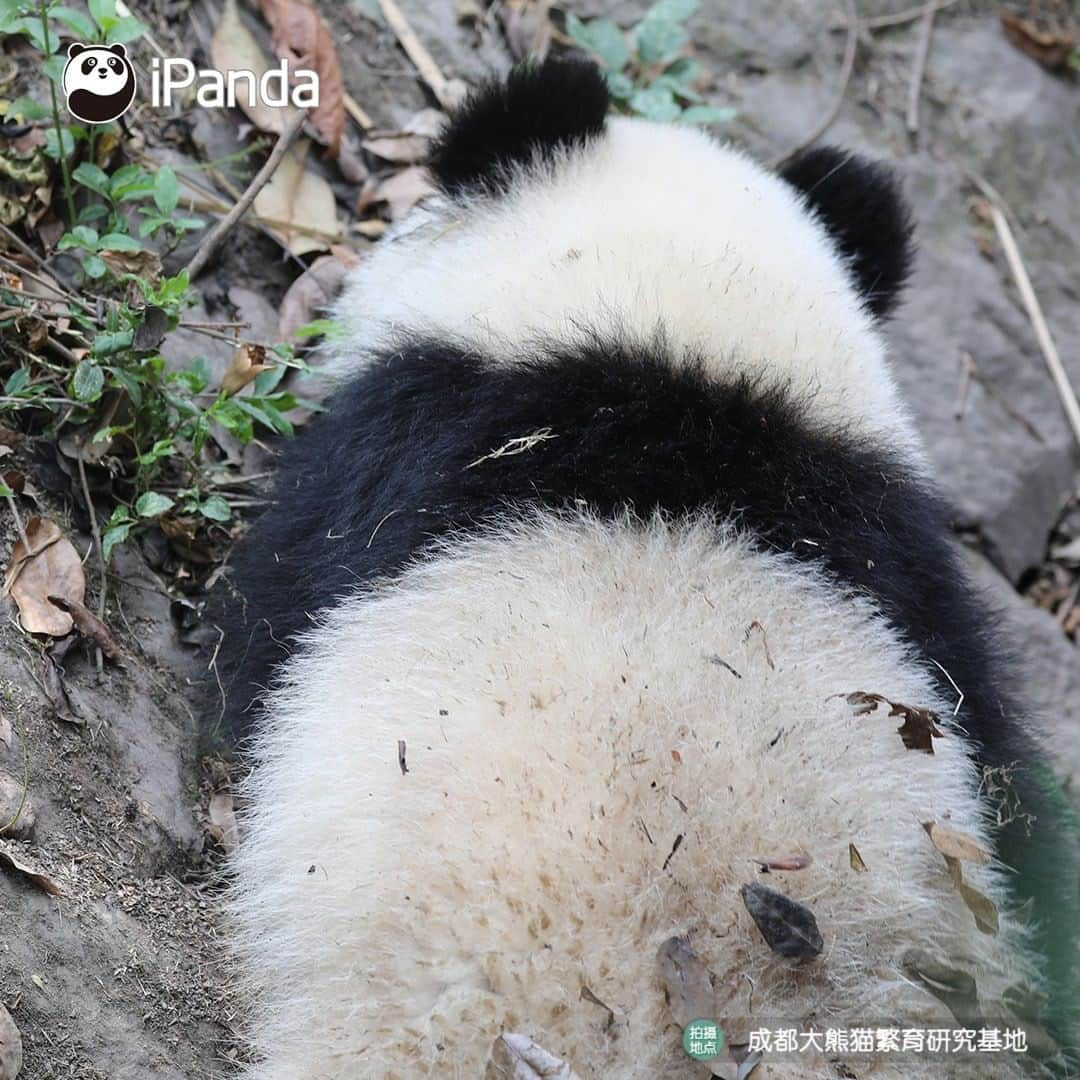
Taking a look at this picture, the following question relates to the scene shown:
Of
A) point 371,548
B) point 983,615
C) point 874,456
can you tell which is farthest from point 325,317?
point 983,615

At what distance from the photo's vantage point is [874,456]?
7.43ft

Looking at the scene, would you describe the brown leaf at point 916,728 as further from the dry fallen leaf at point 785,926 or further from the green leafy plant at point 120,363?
the green leafy plant at point 120,363

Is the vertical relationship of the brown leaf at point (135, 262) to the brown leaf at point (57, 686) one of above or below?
above

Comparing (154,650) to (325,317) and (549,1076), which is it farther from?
(549,1076)

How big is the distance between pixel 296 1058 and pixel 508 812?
0.49 metres

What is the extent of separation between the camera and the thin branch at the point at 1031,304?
4.41 meters

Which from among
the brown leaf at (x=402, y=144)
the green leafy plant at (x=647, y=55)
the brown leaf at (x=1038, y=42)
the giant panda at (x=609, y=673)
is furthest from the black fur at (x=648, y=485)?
the brown leaf at (x=1038, y=42)

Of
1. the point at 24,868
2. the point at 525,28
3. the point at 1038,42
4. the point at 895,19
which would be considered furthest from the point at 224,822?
the point at 1038,42

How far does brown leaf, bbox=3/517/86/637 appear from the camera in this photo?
2.24m

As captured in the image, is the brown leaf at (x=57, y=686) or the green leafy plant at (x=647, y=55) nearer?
the brown leaf at (x=57, y=686)

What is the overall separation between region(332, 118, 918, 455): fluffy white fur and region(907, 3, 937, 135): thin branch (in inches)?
86.6

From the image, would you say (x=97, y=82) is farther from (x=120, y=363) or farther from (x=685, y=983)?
(x=685, y=983)

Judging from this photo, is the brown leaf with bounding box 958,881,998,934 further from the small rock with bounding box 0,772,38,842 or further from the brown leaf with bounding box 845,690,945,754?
the small rock with bounding box 0,772,38,842

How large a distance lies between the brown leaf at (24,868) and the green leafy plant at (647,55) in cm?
291
